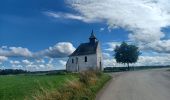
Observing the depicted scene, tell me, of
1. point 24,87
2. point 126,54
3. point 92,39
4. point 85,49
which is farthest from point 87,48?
point 24,87

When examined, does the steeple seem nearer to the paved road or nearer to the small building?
the small building

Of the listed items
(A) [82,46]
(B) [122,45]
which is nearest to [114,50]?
(B) [122,45]

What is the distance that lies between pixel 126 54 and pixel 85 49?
21174 millimetres

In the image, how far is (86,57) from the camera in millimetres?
90562

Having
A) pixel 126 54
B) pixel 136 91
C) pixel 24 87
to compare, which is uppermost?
pixel 126 54

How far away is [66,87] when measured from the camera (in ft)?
62.7

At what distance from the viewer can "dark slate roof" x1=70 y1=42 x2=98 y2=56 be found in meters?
90.0

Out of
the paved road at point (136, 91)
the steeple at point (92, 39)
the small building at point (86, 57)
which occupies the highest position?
the steeple at point (92, 39)

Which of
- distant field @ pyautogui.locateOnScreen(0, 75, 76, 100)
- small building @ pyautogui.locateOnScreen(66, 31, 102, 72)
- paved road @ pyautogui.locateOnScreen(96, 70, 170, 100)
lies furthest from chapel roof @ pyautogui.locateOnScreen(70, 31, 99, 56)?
paved road @ pyautogui.locateOnScreen(96, 70, 170, 100)

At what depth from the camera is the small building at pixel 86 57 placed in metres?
88.9

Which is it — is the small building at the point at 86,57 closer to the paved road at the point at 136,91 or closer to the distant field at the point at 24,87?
the distant field at the point at 24,87

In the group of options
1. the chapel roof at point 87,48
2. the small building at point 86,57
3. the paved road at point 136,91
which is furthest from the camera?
the chapel roof at point 87,48

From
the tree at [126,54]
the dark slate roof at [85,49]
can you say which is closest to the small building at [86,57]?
the dark slate roof at [85,49]

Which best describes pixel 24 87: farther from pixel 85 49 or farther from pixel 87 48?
pixel 85 49
